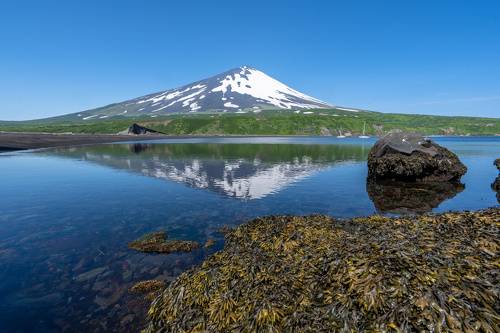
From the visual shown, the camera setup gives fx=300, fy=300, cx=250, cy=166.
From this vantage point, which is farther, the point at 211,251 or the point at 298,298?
the point at 211,251

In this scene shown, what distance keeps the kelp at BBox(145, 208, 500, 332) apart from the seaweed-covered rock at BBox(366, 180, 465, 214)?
10656 mm

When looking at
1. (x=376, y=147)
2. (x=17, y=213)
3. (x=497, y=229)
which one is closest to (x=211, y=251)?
(x=497, y=229)

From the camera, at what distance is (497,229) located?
351 inches

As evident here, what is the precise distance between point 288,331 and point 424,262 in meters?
3.60

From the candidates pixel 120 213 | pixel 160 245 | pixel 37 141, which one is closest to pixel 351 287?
pixel 160 245

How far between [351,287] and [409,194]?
20735 millimetres

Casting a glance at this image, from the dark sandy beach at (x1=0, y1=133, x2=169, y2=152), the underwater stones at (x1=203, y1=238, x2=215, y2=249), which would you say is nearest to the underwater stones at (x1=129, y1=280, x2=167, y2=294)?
the underwater stones at (x1=203, y1=238, x2=215, y2=249)

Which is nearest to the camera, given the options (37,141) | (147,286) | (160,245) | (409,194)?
(147,286)

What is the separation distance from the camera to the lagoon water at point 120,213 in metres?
9.20

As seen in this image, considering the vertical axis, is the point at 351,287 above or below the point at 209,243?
above

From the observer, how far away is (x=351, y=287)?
679 cm

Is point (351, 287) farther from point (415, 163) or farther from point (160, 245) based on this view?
point (415, 163)

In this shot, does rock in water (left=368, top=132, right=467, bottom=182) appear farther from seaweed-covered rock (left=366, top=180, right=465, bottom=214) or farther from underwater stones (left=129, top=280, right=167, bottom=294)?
underwater stones (left=129, top=280, right=167, bottom=294)

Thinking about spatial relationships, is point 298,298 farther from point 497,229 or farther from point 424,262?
point 497,229
